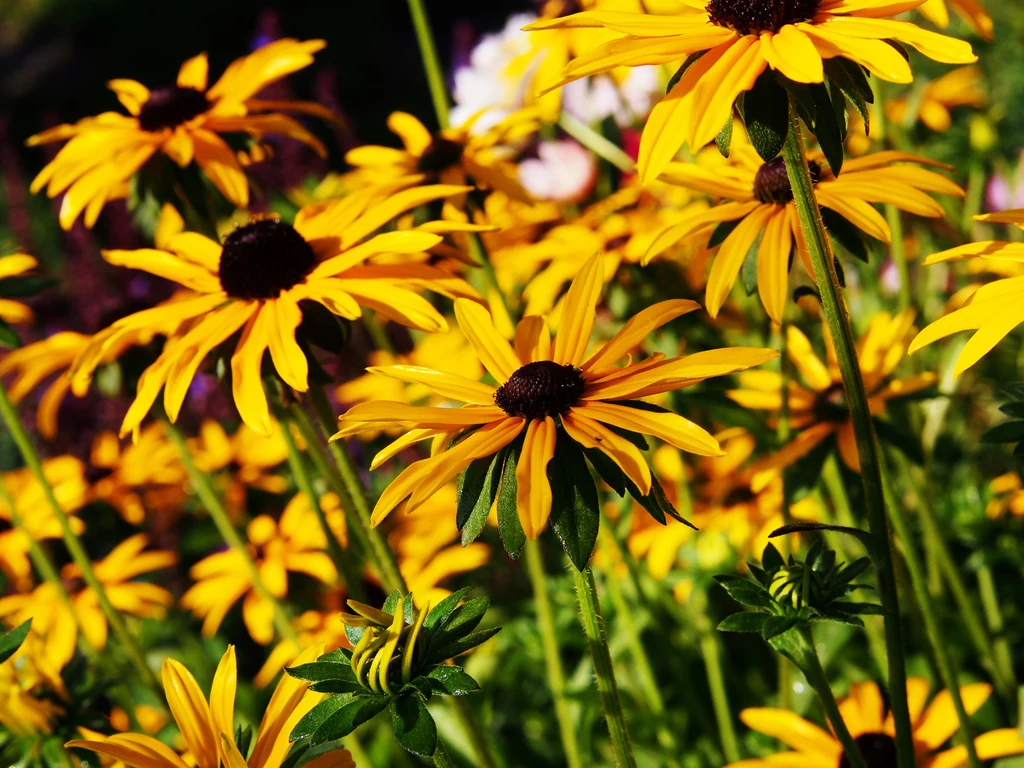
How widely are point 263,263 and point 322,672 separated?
54 cm

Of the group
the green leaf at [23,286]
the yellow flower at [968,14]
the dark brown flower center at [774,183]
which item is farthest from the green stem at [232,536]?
the yellow flower at [968,14]

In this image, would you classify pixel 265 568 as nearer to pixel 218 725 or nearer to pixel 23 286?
pixel 23 286

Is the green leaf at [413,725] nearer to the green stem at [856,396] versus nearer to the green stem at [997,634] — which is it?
the green stem at [856,396]

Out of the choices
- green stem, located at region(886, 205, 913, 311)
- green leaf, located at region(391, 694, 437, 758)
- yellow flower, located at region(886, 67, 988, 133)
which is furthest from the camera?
yellow flower, located at region(886, 67, 988, 133)

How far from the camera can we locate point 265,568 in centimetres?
181

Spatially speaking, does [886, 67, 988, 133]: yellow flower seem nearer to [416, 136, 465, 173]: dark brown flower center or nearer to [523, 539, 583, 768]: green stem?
[416, 136, 465, 173]: dark brown flower center

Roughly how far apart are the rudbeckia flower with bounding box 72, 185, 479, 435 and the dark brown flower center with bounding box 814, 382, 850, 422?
1.56 ft

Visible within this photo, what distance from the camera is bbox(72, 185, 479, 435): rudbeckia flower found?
42.8 inches

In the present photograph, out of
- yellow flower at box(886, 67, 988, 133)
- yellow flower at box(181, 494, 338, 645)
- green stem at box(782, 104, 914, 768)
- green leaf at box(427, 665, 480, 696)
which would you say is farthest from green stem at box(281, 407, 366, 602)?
yellow flower at box(886, 67, 988, 133)

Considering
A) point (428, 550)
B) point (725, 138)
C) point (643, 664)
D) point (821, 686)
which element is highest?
point (725, 138)

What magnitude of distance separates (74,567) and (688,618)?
116cm

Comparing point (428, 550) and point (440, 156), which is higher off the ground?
point (440, 156)

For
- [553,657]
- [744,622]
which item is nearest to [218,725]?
[744,622]

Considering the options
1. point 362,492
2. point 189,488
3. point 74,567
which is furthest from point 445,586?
point 362,492
